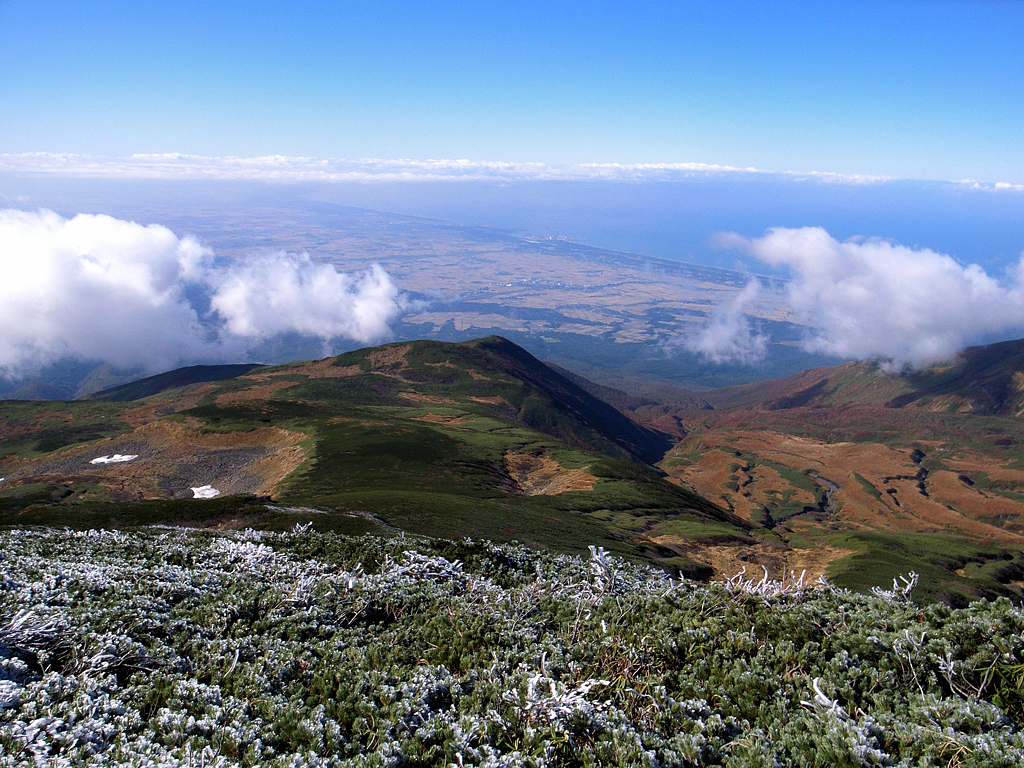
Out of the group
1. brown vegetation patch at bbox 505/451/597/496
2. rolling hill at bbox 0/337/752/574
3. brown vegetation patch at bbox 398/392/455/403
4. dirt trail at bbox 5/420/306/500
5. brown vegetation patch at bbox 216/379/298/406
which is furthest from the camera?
brown vegetation patch at bbox 398/392/455/403

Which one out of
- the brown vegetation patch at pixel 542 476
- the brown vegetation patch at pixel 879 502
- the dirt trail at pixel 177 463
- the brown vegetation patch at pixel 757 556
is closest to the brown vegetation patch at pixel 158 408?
the dirt trail at pixel 177 463

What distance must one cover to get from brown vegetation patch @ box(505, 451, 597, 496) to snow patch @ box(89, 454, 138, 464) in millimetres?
59988

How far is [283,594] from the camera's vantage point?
1352cm

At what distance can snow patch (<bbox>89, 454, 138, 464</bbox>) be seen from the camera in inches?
3029

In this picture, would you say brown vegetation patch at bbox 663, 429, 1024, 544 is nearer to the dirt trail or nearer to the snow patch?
the dirt trail

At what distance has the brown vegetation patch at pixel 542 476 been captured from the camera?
8675 centimetres

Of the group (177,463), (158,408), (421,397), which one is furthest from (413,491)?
(158,408)

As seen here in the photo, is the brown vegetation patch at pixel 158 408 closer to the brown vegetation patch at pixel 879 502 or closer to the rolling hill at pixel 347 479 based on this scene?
the rolling hill at pixel 347 479

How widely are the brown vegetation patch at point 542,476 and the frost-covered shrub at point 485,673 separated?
69533 millimetres

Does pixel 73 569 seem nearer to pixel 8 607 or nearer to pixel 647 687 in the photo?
pixel 8 607

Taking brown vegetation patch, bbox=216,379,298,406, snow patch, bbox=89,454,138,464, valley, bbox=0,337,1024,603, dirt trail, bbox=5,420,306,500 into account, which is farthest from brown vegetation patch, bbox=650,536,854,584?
brown vegetation patch, bbox=216,379,298,406

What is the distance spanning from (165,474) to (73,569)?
6874 cm

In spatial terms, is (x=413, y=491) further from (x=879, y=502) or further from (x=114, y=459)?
(x=879, y=502)

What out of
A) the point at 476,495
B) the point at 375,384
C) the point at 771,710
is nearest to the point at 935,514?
the point at 476,495
